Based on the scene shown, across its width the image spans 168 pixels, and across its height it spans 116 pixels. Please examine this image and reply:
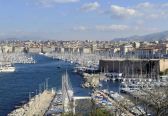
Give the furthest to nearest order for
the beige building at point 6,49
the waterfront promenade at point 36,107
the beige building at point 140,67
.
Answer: the beige building at point 6,49 < the beige building at point 140,67 < the waterfront promenade at point 36,107

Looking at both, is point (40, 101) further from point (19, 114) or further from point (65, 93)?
point (19, 114)

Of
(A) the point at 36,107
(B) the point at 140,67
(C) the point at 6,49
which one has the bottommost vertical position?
(A) the point at 36,107

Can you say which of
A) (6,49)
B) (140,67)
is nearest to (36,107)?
(140,67)

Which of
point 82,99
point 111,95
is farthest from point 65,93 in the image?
point 111,95

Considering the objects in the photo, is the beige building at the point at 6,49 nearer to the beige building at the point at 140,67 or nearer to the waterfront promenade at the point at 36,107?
the beige building at the point at 140,67

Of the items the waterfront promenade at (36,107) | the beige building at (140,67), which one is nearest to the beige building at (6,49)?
the beige building at (140,67)

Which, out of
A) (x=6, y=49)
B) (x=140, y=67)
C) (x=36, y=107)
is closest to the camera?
(x=36, y=107)

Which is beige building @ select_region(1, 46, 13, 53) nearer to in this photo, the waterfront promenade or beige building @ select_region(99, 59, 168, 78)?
beige building @ select_region(99, 59, 168, 78)

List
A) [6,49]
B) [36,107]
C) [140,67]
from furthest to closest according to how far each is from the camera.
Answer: [6,49], [140,67], [36,107]

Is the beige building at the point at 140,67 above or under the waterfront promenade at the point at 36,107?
above

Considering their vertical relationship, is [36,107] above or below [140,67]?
below

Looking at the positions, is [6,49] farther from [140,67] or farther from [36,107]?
[36,107]
